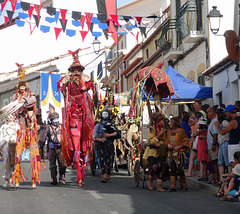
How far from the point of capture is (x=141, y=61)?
1615 inches

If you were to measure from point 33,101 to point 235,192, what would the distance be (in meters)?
5.44

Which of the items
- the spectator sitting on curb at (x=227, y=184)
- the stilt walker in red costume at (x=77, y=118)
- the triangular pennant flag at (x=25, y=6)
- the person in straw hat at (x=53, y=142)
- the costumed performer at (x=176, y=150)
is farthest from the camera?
the triangular pennant flag at (x=25, y=6)

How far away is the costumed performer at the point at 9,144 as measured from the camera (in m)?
14.3

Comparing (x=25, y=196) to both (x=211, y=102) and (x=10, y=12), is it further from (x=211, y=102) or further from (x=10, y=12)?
(x=211, y=102)

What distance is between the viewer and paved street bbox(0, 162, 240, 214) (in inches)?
406

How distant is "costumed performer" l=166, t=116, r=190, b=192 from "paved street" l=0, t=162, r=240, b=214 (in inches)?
14.8

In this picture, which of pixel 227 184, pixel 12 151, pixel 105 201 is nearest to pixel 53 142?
pixel 12 151

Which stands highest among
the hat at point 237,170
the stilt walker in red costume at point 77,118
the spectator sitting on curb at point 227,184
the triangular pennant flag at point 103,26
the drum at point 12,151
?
the triangular pennant flag at point 103,26

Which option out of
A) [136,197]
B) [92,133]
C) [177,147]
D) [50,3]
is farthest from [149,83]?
[50,3]

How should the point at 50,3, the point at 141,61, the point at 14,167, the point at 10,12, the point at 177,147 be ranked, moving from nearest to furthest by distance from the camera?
the point at 177,147 → the point at 14,167 → the point at 10,12 → the point at 141,61 → the point at 50,3

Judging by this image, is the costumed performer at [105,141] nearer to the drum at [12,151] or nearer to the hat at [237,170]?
the drum at [12,151]

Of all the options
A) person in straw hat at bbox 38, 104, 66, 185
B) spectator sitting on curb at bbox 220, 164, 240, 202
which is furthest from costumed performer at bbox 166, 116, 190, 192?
person in straw hat at bbox 38, 104, 66, 185

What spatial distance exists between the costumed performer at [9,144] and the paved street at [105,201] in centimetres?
47

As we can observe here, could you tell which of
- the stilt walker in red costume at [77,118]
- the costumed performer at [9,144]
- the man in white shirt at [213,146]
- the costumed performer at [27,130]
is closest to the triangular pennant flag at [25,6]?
the stilt walker in red costume at [77,118]
